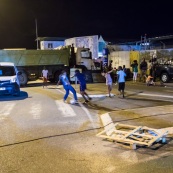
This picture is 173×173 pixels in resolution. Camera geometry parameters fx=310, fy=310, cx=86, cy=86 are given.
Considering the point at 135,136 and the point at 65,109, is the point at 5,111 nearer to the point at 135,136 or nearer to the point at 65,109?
the point at 65,109

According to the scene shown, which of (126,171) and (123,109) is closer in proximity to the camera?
(126,171)

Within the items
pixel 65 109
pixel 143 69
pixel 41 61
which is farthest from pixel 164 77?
pixel 65 109

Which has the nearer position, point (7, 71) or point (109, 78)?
point (109, 78)

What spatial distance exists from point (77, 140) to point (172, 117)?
3530 mm

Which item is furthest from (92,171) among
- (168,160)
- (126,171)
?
(168,160)

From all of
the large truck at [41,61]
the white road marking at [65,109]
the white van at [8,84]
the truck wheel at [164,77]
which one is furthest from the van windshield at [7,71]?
the truck wheel at [164,77]

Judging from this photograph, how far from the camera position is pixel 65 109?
11945mm

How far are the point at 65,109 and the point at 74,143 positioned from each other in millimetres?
4853

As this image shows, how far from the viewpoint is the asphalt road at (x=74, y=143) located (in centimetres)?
559

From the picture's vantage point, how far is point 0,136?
7.97 metres

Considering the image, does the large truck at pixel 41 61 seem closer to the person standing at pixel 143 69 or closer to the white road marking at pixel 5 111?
the person standing at pixel 143 69

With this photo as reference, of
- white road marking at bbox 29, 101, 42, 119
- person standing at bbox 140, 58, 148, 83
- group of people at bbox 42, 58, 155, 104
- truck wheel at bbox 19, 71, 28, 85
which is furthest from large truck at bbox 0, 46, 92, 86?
white road marking at bbox 29, 101, 42, 119

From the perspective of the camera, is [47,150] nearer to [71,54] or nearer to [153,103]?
[153,103]

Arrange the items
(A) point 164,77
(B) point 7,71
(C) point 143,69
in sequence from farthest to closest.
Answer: (C) point 143,69 → (A) point 164,77 → (B) point 7,71
